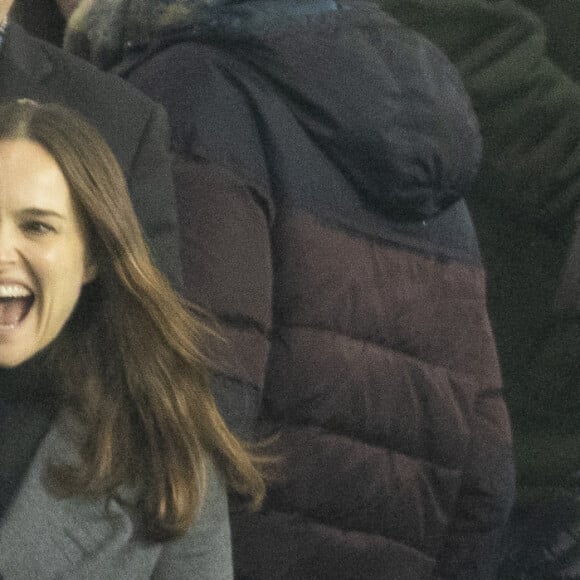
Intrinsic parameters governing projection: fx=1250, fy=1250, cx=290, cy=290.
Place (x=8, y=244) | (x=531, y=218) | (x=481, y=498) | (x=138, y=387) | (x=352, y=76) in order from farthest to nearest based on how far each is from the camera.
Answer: (x=531, y=218) < (x=481, y=498) < (x=352, y=76) < (x=138, y=387) < (x=8, y=244)

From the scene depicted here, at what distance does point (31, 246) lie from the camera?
2.84ft

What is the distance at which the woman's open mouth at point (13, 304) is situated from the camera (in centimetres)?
86

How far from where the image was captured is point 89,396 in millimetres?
954

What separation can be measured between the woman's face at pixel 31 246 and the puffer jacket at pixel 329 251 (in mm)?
150

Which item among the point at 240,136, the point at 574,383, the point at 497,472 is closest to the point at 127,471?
the point at 240,136

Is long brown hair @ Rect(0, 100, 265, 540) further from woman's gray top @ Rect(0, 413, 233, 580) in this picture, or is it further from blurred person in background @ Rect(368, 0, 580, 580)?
blurred person in background @ Rect(368, 0, 580, 580)

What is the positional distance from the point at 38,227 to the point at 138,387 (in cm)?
16

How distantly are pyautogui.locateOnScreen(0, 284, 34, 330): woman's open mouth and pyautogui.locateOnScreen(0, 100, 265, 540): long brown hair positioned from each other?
73mm

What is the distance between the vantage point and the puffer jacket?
1040 mm

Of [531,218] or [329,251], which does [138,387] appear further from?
[531,218]

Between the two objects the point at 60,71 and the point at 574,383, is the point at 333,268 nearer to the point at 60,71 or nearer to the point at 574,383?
the point at 60,71

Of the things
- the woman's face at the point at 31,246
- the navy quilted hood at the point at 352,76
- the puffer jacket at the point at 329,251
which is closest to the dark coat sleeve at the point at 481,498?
the puffer jacket at the point at 329,251

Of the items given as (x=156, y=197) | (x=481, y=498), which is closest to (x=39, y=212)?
(x=156, y=197)

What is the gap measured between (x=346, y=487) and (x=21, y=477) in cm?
31
